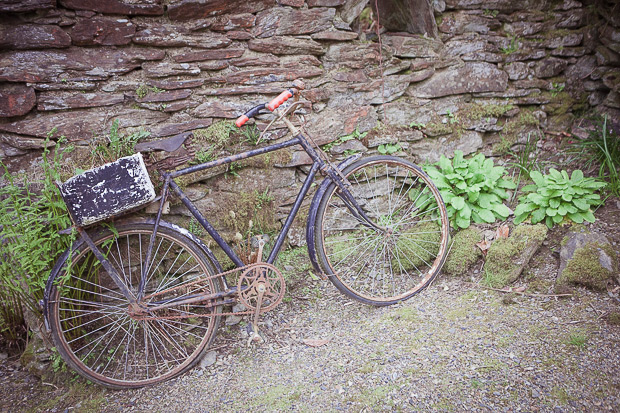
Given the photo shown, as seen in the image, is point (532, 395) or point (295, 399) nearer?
point (532, 395)

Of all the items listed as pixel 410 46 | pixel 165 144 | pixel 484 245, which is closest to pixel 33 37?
pixel 165 144

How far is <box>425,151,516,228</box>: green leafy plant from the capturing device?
11.6 feet

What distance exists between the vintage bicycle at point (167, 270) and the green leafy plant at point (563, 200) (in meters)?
0.77

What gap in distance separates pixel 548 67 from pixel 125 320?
183 inches

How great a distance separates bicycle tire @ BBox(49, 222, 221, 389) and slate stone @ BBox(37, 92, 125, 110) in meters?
0.98

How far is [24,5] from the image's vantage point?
106 inches

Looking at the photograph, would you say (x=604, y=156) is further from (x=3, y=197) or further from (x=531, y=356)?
(x=3, y=197)

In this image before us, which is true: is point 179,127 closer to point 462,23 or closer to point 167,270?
point 167,270

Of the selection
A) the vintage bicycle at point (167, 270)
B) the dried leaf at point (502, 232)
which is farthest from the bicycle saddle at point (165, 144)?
the dried leaf at point (502, 232)

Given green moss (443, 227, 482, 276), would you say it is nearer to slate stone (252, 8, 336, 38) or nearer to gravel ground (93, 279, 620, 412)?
gravel ground (93, 279, 620, 412)

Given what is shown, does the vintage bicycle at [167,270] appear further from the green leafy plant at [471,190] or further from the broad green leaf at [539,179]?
the broad green leaf at [539,179]

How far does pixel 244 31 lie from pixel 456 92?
2.15 metres

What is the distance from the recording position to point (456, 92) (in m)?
4.04

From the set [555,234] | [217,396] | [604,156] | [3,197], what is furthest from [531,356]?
[3,197]
